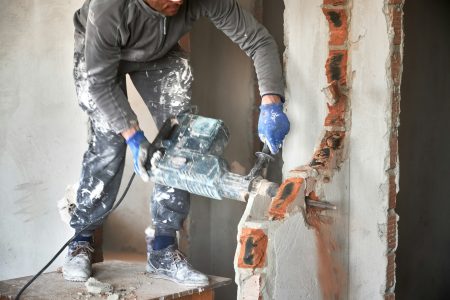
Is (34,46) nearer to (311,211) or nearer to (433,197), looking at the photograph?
(311,211)

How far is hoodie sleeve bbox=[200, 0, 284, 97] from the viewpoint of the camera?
310cm

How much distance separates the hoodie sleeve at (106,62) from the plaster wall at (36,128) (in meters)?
1.33

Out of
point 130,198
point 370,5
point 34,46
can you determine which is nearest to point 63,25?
point 34,46

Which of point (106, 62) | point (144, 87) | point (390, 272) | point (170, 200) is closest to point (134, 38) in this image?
point (106, 62)

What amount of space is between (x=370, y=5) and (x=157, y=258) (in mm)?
1556

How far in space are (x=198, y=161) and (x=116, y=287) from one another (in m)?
0.77

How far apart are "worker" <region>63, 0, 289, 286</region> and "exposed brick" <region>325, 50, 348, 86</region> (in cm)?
26

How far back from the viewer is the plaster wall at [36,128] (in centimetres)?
434

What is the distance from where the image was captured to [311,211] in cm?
291

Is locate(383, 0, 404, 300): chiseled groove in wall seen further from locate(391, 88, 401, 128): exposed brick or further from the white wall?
the white wall

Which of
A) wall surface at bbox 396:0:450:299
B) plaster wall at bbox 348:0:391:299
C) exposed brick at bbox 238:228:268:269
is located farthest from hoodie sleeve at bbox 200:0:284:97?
wall surface at bbox 396:0:450:299

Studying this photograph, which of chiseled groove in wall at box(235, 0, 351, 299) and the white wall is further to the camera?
the white wall

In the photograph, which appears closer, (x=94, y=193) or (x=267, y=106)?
(x=267, y=106)

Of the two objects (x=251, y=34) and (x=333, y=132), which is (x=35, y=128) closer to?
(x=251, y=34)
